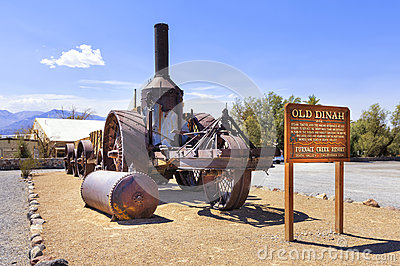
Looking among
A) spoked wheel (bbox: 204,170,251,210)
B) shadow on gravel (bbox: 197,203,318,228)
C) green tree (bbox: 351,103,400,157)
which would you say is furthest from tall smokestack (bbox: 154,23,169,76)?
green tree (bbox: 351,103,400,157)

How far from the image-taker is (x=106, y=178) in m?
6.96

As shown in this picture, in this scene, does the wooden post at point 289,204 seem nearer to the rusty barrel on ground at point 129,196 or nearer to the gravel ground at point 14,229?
the rusty barrel on ground at point 129,196

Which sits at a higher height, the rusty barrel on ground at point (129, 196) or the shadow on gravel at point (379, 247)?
the rusty barrel on ground at point (129, 196)

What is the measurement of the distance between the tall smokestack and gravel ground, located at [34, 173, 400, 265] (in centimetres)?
410

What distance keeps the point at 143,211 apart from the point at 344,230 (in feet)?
11.8

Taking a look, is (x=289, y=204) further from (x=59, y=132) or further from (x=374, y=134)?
(x=374, y=134)

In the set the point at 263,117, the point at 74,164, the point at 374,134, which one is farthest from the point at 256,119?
the point at 74,164

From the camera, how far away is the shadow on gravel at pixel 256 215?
6289mm

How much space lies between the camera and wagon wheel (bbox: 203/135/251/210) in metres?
6.37

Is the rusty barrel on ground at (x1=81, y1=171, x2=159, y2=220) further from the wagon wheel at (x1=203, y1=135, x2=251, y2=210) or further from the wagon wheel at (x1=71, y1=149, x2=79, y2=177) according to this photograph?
the wagon wheel at (x1=71, y1=149, x2=79, y2=177)

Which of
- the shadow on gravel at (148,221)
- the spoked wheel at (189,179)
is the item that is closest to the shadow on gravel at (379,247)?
the shadow on gravel at (148,221)

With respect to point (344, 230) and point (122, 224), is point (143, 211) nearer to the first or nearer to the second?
point (122, 224)

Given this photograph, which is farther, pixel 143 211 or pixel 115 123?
pixel 115 123

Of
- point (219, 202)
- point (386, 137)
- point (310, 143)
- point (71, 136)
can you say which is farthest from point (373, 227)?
point (386, 137)
